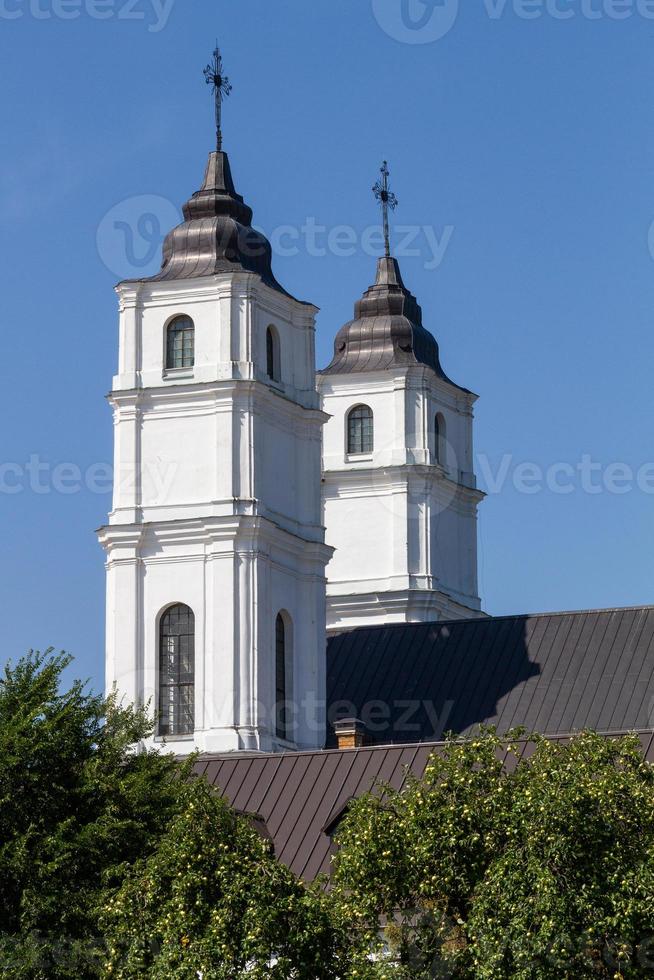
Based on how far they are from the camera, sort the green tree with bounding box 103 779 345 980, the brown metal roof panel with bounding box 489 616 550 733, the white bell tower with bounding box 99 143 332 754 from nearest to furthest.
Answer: the green tree with bounding box 103 779 345 980 < the white bell tower with bounding box 99 143 332 754 < the brown metal roof panel with bounding box 489 616 550 733

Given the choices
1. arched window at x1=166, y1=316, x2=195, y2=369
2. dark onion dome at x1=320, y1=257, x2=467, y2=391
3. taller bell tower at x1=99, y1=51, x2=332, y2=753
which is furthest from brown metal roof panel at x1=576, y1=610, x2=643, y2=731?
dark onion dome at x1=320, y1=257, x2=467, y2=391

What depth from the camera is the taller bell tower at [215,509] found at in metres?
63.9

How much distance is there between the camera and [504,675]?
218 feet

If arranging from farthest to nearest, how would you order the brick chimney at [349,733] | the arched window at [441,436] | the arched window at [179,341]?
the arched window at [441,436], the arched window at [179,341], the brick chimney at [349,733]

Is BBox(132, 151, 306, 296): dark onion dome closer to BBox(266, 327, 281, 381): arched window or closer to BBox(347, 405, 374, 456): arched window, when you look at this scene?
BBox(266, 327, 281, 381): arched window

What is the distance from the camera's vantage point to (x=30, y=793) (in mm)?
45344

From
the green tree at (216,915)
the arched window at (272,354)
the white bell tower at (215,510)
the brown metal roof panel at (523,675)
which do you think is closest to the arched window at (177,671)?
the white bell tower at (215,510)

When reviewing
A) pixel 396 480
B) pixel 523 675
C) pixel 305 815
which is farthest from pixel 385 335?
pixel 305 815

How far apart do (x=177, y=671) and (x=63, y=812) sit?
62.5 ft

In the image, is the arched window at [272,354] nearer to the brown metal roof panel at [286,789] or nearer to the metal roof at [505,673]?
the metal roof at [505,673]

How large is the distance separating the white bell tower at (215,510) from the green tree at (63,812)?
15318mm

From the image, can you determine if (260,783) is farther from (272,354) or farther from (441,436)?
(441,436)

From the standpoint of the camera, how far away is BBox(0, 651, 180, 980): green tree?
42344 mm

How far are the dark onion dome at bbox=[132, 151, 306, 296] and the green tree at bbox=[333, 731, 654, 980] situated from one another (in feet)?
94.9
